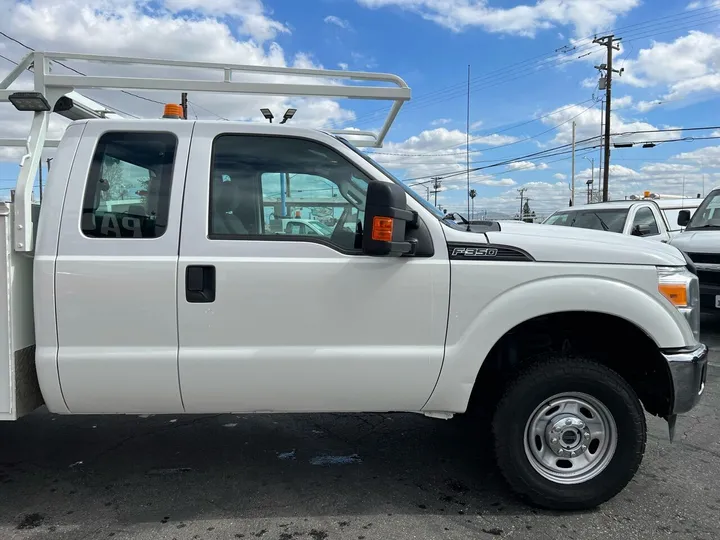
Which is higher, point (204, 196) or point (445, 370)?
point (204, 196)

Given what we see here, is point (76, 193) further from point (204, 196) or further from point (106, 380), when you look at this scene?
point (106, 380)

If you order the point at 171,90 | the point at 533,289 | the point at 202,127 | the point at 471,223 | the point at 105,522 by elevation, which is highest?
the point at 171,90

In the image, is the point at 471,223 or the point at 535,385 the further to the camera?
the point at 471,223

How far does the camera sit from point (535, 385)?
308 cm

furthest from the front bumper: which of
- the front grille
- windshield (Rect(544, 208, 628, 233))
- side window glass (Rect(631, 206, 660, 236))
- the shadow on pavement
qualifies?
side window glass (Rect(631, 206, 660, 236))

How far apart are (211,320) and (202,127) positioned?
3.42 ft

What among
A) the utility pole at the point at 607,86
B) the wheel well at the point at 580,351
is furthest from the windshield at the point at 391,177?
the utility pole at the point at 607,86

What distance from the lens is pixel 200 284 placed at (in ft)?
9.45

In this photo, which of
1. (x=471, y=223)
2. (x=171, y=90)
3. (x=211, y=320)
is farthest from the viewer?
(x=471, y=223)

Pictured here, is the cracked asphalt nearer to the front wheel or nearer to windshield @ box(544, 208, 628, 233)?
the front wheel

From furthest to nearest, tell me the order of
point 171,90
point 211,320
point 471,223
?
point 471,223 < point 171,90 < point 211,320

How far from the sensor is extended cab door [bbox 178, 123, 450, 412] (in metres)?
2.90

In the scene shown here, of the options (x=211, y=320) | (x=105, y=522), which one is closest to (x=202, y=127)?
(x=211, y=320)

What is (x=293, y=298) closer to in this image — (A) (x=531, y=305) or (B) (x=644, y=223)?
(A) (x=531, y=305)
